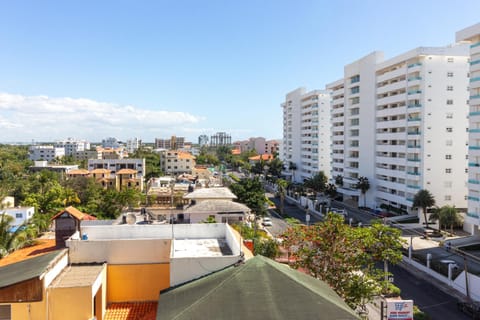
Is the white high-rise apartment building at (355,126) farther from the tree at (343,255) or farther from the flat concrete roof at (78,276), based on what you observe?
the flat concrete roof at (78,276)

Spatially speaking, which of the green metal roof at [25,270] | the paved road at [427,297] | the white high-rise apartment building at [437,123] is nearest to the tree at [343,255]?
the paved road at [427,297]

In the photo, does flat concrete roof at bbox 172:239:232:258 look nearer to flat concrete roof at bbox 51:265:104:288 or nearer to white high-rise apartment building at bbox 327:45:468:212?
flat concrete roof at bbox 51:265:104:288

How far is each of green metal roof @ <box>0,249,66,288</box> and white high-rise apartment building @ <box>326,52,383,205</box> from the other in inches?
2000

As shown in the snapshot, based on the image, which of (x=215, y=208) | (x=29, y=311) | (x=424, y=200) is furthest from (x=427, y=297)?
(x=29, y=311)

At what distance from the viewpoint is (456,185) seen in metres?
46.2

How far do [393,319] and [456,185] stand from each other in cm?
3870

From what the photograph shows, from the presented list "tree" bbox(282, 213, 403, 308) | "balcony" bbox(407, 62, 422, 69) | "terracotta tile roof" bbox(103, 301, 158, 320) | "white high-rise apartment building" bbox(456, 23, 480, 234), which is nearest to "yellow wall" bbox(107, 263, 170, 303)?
"terracotta tile roof" bbox(103, 301, 158, 320)

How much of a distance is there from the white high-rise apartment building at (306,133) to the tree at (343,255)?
65140 mm

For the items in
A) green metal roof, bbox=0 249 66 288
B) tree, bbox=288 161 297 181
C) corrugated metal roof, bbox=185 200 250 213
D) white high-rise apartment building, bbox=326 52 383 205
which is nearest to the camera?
green metal roof, bbox=0 249 66 288

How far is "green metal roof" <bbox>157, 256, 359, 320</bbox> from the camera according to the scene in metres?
8.34

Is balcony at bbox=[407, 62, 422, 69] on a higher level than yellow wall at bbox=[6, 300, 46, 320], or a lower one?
higher

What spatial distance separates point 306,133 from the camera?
8719 centimetres

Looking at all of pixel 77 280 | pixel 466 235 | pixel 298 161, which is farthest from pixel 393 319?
pixel 298 161

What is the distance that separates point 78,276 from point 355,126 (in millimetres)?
55171
